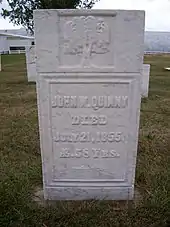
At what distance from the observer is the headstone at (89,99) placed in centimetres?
226

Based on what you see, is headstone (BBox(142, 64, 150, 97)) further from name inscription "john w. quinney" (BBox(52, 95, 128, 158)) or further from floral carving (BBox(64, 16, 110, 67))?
floral carving (BBox(64, 16, 110, 67))

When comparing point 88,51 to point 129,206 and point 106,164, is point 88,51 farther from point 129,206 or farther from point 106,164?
point 129,206

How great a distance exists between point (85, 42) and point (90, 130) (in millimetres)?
686

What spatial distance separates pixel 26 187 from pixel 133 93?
1279mm

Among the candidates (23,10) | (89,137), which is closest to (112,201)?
(89,137)

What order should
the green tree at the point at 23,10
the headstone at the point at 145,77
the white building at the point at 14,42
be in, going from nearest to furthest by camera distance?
the headstone at the point at 145,77, the green tree at the point at 23,10, the white building at the point at 14,42

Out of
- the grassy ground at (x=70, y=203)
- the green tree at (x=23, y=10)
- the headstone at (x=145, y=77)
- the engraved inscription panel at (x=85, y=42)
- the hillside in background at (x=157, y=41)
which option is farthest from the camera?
the hillside in background at (x=157, y=41)

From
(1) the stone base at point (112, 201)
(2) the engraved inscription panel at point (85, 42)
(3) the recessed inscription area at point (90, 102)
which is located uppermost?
(2) the engraved inscription panel at point (85, 42)

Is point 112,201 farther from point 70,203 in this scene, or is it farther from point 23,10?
point 23,10

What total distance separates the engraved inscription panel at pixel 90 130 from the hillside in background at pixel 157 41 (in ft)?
96.1

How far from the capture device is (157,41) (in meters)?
30.9

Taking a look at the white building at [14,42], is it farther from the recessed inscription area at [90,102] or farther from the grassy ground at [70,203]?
the recessed inscription area at [90,102]

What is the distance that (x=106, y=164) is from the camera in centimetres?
263

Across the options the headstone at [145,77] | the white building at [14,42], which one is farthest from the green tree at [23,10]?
the white building at [14,42]
